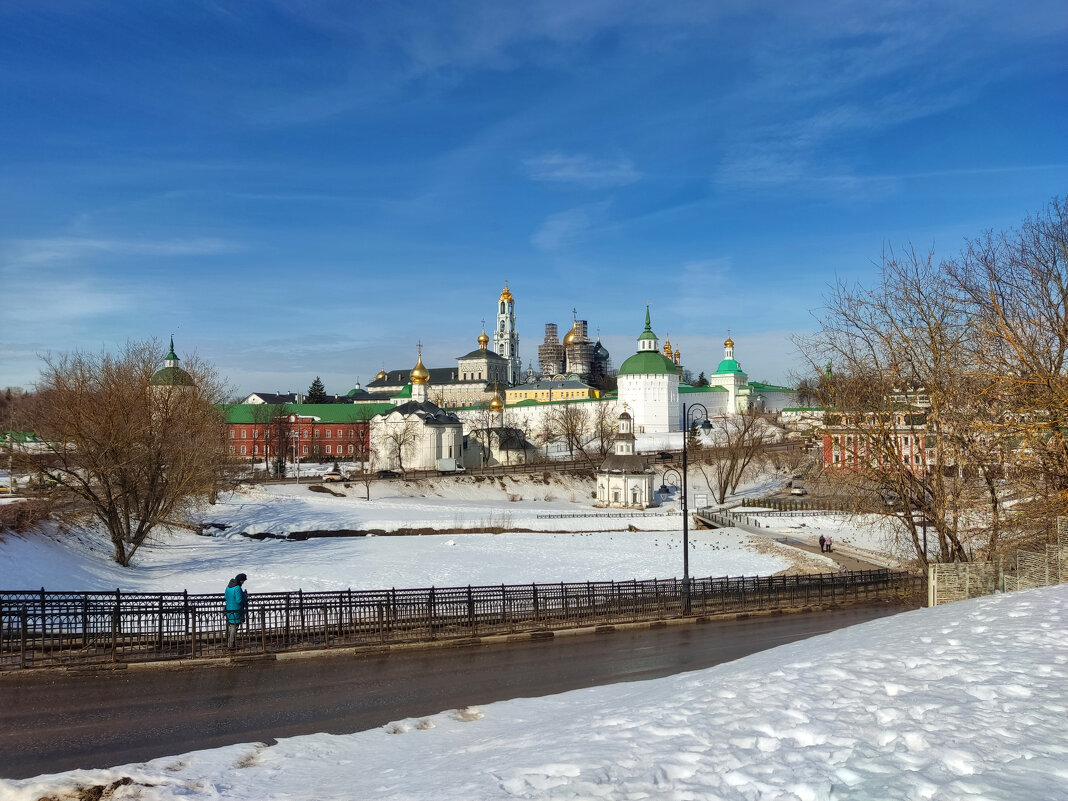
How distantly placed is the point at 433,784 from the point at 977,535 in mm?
15784

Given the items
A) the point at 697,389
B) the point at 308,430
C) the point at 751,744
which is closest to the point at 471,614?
the point at 751,744

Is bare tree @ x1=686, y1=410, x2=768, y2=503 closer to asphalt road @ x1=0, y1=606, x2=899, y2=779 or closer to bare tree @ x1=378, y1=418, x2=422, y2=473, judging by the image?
bare tree @ x1=378, y1=418, x2=422, y2=473

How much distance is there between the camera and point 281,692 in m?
12.3

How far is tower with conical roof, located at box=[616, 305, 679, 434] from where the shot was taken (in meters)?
104

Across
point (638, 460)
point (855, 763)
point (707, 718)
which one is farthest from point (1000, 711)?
point (638, 460)

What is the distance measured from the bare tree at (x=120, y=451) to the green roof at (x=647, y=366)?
244 feet

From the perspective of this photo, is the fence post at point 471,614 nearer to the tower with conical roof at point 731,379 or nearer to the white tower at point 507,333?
the tower with conical roof at point 731,379

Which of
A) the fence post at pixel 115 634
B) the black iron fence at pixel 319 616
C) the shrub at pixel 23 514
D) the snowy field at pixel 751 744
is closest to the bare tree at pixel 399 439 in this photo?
the shrub at pixel 23 514

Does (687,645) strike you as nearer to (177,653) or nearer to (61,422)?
(177,653)

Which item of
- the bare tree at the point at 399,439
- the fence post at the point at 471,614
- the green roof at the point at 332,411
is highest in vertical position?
the green roof at the point at 332,411

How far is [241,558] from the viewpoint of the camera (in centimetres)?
3178

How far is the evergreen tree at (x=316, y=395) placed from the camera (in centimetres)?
12739

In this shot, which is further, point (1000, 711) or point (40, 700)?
point (40, 700)

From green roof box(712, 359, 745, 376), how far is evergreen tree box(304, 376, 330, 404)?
63163mm
